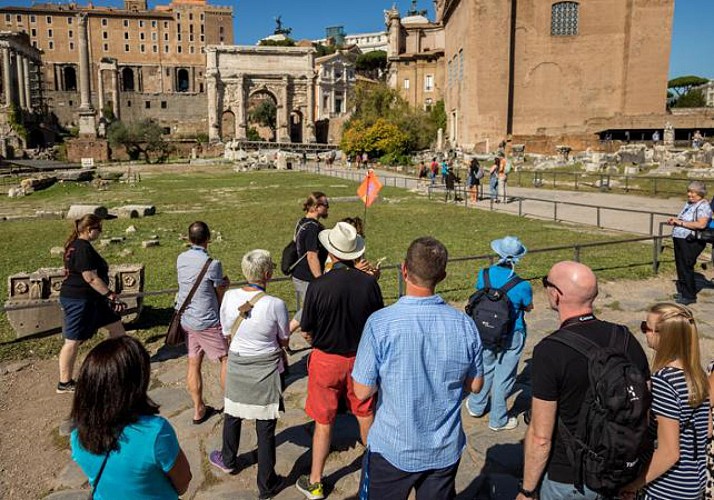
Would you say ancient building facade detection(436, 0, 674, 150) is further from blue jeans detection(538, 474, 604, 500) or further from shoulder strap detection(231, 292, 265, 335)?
blue jeans detection(538, 474, 604, 500)

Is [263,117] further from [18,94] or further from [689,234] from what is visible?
[689,234]

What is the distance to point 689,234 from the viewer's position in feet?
28.1

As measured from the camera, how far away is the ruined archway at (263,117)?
97.8 metres

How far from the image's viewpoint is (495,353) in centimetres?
510

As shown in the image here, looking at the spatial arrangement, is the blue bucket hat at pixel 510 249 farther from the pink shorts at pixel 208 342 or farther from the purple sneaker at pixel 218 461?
the purple sneaker at pixel 218 461

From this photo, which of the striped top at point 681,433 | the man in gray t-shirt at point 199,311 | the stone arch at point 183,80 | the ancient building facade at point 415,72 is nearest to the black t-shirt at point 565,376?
the striped top at point 681,433

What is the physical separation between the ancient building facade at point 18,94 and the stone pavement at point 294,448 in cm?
7177

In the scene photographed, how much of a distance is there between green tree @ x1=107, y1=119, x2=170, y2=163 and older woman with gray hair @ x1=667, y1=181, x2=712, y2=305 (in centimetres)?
6538

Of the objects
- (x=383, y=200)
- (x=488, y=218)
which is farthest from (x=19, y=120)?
(x=488, y=218)

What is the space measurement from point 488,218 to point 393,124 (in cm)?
3542

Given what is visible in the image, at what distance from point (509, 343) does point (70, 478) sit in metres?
3.73

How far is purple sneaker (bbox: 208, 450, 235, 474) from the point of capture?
452cm

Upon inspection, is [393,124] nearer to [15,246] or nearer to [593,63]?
[593,63]

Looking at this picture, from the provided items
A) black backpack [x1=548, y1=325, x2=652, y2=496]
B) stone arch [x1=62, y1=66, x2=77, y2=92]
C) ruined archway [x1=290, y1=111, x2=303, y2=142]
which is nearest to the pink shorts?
black backpack [x1=548, y1=325, x2=652, y2=496]
